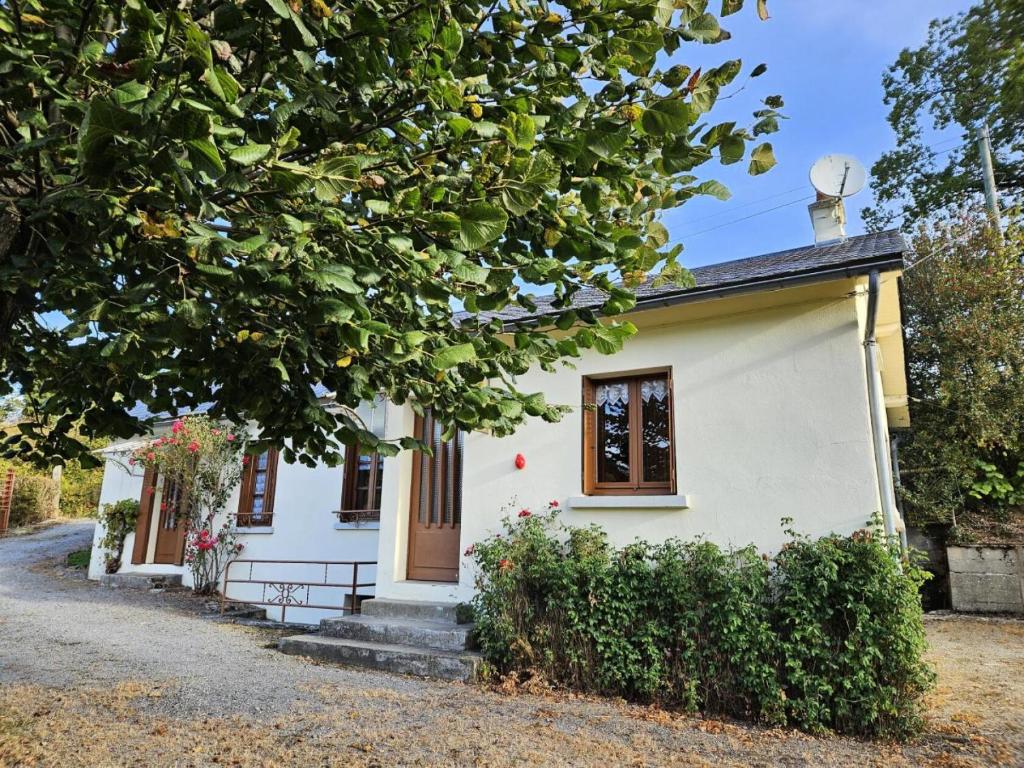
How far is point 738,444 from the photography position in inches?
257

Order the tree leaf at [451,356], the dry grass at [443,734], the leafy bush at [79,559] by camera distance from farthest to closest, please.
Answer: the leafy bush at [79,559]
the dry grass at [443,734]
the tree leaf at [451,356]

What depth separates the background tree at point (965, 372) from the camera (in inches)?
507

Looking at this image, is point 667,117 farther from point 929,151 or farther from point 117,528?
point 929,151

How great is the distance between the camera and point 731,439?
21.6ft

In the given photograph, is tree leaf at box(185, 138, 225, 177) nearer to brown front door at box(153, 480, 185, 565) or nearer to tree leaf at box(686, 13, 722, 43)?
tree leaf at box(686, 13, 722, 43)

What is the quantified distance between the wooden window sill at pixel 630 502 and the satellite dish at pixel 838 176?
466cm

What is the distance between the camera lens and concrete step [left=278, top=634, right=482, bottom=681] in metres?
6.18

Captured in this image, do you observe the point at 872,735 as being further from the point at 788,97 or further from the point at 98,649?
the point at 98,649

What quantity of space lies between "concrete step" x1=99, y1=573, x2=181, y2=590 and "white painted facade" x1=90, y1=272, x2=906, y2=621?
711cm

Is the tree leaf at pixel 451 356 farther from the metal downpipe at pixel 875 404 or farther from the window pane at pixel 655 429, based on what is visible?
the window pane at pixel 655 429

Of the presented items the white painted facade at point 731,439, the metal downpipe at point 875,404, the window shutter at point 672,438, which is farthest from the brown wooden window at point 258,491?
the metal downpipe at point 875,404

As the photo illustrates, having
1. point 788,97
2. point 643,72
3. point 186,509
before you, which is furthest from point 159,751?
point 186,509

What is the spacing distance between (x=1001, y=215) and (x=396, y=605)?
15899 mm

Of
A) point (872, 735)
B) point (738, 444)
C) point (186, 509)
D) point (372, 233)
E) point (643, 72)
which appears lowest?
point (872, 735)
